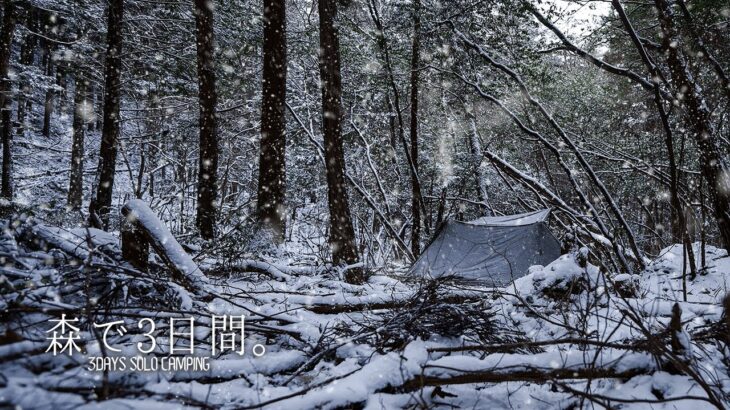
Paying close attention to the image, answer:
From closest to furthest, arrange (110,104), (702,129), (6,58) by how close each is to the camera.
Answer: (702,129) < (110,104) < (6,58)

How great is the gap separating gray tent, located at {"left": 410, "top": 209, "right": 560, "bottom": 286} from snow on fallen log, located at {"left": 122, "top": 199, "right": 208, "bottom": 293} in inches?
195

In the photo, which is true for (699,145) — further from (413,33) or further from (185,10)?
(185,10)

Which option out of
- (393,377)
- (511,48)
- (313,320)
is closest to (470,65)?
(511,48)

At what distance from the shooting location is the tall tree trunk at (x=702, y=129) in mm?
5680

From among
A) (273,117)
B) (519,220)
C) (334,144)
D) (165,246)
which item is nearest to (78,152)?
(273,117)

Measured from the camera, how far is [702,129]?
19.4 feet

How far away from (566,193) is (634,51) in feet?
40.3

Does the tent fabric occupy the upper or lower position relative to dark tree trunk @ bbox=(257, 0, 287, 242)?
lower

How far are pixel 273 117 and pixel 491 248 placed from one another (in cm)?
481

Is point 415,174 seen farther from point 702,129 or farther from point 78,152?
point 78,152

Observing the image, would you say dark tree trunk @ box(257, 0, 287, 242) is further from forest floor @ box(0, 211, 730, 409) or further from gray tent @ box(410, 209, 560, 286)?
forest floor @ box(0, 211, 730, 409)

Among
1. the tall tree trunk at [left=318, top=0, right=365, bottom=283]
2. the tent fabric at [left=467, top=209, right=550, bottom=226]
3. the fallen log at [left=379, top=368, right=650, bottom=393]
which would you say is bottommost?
the fallen log at [left=379, top=368, right=650, bottom=393]

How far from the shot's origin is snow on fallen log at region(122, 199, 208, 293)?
312 cm

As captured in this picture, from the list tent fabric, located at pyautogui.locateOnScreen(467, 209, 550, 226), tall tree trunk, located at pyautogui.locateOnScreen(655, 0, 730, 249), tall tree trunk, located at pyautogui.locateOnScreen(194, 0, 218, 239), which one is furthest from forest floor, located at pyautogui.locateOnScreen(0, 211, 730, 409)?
tent fabric, located at pyautogui.locateOnScreen(467, 209, 550, 226)
